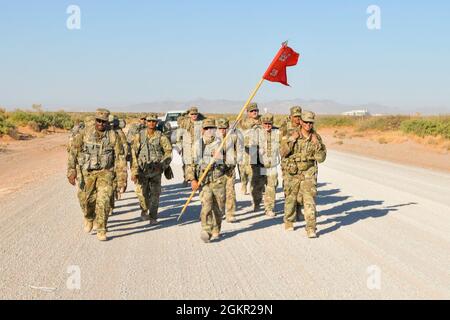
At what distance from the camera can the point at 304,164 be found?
875 centimetres

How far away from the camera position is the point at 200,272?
6.65 m

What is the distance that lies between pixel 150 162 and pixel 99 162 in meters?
1.35

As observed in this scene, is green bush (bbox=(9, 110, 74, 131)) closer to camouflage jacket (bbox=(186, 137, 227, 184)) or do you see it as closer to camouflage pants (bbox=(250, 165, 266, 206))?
camouflage pants (bbox=(250, 165, 266, 206))

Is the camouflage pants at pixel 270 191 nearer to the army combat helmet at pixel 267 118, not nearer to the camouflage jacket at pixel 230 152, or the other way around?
the army combat helmet at pixel 267 118

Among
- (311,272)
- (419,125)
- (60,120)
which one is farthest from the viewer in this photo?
(60,120)

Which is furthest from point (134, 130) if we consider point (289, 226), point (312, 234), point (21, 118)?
point (21, 118)

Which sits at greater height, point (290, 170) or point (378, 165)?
point (290, 170)

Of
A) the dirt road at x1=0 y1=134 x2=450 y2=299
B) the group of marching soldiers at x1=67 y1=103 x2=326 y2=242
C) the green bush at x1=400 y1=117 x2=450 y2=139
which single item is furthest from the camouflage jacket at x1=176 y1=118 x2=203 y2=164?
the green bush at x1=400 y1=117 x2=450 y2=139

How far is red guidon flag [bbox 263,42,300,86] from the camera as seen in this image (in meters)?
9.31

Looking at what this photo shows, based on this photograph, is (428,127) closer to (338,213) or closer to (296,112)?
(338,213)
